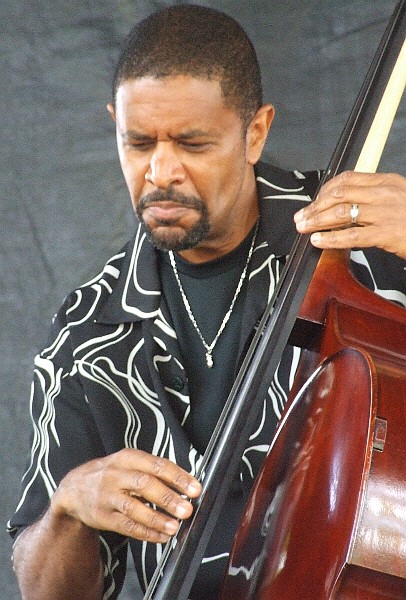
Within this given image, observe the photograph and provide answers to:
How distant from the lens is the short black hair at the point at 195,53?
1.17 meters

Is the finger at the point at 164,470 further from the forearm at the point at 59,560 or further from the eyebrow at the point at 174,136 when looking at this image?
the eyebrow at the point at 174,136

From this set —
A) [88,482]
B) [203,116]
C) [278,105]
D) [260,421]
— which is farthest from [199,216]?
[278,105]

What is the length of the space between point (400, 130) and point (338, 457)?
2.97ft

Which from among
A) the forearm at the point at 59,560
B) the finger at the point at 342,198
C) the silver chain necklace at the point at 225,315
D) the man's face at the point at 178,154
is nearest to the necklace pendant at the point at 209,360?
the silver chain necklace at the point at 225,315

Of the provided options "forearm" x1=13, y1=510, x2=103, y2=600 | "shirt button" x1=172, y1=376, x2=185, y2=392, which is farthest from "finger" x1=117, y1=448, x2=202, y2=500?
"shirt button" x1=172, y1=376, x2=185, y2=392

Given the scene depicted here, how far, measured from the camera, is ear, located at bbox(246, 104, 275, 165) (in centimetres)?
127

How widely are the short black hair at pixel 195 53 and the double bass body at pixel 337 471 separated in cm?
36

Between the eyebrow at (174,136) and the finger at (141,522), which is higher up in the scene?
the eyebrow at (174,136)

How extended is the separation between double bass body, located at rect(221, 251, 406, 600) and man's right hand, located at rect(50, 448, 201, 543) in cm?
9

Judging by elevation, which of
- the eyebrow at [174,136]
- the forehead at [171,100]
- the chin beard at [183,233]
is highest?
the forehead at [171,100]

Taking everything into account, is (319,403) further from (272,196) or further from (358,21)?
(358,21)

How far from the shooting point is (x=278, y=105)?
1625 mm

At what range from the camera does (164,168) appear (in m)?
1.13

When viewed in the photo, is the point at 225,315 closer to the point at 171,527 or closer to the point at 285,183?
the point at 285,183
